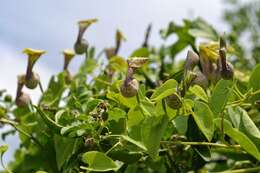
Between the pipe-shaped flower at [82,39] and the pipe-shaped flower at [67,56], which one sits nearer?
the pipe-shaped flower at [82,39]

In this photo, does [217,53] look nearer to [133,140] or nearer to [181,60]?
[133,140]

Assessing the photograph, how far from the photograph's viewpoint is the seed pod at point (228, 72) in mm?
965

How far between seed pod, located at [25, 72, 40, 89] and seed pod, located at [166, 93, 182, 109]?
16.4 inches

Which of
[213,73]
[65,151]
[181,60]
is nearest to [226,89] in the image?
[213,73]

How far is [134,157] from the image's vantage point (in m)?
0.93

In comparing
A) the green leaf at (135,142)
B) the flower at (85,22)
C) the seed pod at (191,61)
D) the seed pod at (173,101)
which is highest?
the flower at (85,22)

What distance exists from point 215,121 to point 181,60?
1.10 m

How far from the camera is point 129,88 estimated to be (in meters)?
0.85

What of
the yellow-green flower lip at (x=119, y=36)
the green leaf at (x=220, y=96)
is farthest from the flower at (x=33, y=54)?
the yellow-green flower lip at (x=119, y=36)

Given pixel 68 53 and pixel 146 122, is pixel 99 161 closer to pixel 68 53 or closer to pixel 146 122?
pixel 146 122

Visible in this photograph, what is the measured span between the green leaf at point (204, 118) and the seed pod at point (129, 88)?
10 centimetres

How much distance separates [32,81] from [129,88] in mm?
381

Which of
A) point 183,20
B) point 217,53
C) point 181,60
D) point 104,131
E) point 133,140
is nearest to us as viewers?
point 133,140

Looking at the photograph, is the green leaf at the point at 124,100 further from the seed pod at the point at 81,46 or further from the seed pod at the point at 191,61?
the seed pod at the point at 81,46
